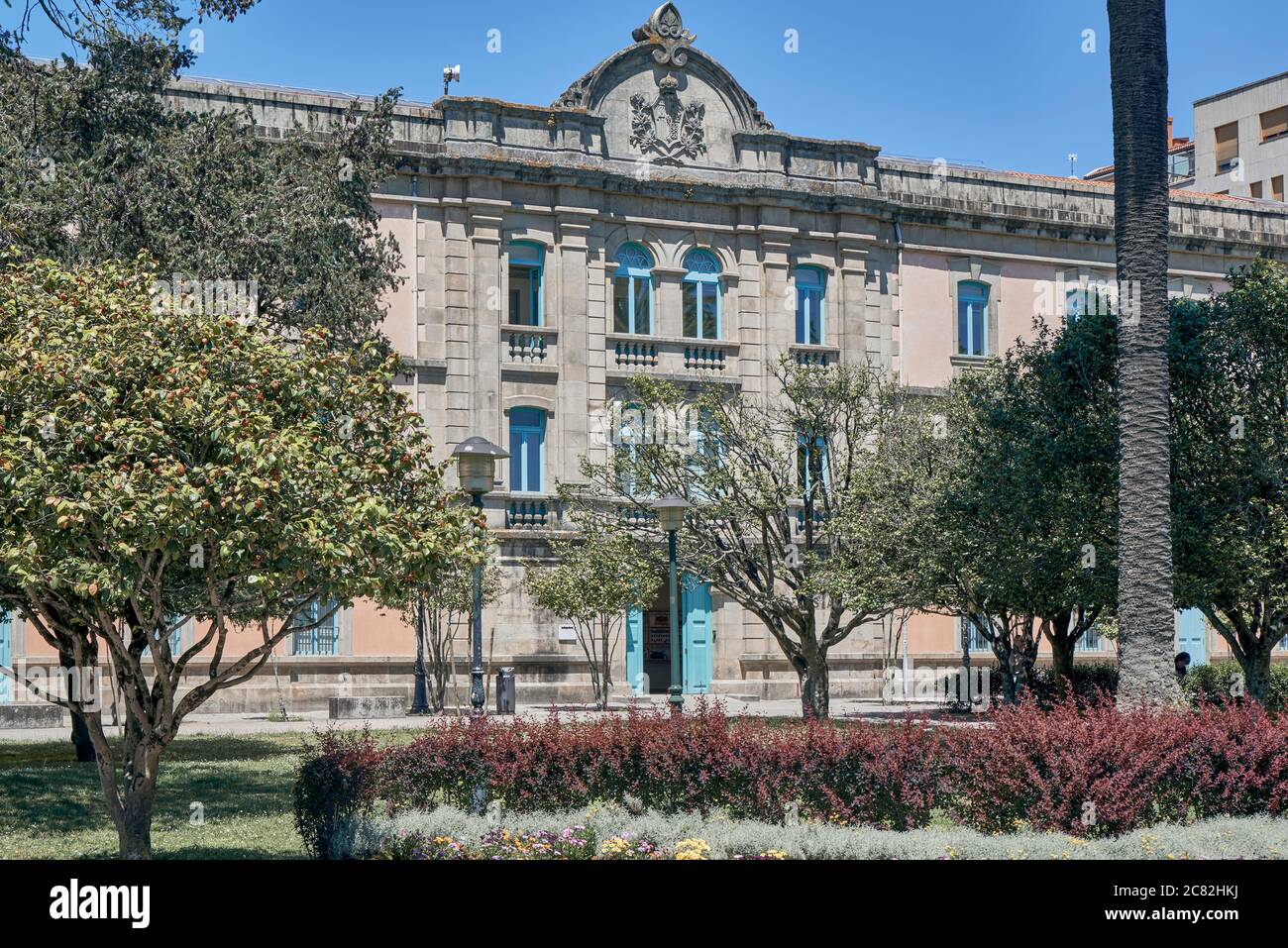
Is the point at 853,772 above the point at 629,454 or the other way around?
the other way around

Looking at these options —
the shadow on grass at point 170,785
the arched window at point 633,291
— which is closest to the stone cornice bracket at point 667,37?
the arched window at point 633,291

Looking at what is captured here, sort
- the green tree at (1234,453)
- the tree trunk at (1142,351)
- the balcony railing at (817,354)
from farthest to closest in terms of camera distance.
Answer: the balcony railing at (817,354) → the green tree at (1234,453) → the tree trunk at (1142,351)

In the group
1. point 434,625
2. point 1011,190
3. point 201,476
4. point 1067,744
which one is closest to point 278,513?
point 201,476

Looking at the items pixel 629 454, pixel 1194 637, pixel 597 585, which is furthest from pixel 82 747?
pixel 1194 637

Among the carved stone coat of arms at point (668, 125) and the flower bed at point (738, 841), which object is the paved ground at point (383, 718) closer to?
the flower bed at point (738, 841)

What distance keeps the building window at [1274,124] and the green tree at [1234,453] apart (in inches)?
1628

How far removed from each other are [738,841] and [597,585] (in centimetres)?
2026

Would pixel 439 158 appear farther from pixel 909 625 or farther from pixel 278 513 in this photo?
pixel 278 513

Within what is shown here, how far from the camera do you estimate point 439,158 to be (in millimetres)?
35969

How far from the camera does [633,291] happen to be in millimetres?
38469

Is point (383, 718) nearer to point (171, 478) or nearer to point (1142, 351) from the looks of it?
point (1142, 351)

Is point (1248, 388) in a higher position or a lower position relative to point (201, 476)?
higher

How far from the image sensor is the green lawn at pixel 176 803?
16.2 metres
